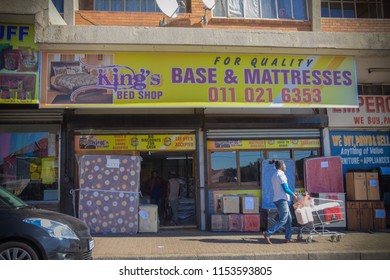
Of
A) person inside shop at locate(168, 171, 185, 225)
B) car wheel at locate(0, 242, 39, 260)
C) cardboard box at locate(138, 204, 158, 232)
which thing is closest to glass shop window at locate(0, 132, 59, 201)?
cardboard box at locate(138, 204, 158, 232)

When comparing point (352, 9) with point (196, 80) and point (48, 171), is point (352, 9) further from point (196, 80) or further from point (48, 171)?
point (48, 171)

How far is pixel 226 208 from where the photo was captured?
34.2 feet

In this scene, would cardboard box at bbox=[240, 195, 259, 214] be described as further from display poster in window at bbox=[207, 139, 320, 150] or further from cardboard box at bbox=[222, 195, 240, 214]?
display poster in window at bbox=[207, 139, 320, 150]

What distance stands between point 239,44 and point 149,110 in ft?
9.89

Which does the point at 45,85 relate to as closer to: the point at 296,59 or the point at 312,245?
the point at 296,59

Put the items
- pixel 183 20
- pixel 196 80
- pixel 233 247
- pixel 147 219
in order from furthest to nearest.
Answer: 1. pixel 183 20
2. pixel 147 219
3. pixel 196 80
4. pixel 233 247

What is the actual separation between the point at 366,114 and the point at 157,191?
6472 millimetres

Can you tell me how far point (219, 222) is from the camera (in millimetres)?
10398

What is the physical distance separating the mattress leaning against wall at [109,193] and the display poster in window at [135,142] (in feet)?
1.26

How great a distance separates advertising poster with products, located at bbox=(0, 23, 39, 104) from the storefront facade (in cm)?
4

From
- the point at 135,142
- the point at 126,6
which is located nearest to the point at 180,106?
the point at 135,142

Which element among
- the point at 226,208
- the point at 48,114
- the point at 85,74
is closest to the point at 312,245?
the point at 226,208

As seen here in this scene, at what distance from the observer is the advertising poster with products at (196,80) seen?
927 cm

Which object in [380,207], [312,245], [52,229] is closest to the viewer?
[52,229]
